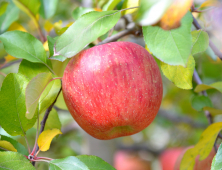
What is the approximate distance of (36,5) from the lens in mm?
791

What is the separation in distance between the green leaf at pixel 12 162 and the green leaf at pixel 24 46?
22 centimetres

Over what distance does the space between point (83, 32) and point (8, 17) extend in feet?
1.60

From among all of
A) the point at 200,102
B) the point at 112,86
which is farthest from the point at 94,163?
the point at 200,102

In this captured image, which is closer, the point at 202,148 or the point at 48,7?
the point at 202,148

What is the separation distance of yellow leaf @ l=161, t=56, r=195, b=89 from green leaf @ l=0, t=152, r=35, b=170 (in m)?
0.35

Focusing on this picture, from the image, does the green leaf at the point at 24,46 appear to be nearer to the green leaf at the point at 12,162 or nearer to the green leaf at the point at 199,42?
the green leaf at the point at 12,162

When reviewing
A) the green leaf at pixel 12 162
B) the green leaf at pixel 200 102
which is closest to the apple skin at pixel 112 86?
the green leaf at pixel 12 162

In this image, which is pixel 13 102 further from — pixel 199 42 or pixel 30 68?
pixel 199 42

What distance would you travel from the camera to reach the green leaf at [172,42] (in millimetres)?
388

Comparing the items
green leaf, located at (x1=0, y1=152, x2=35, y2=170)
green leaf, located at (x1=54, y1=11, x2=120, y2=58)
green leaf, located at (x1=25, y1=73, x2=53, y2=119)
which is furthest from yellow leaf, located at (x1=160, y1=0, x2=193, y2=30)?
green leaf, located at (x1=0, y1=152, x2=35, y2=170)

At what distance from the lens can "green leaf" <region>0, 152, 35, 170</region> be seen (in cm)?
43

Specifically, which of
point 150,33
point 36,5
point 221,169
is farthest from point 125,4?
point 221,169

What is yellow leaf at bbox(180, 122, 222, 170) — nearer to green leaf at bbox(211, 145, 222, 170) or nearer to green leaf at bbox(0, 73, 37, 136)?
green leaf at bbox(211, 145, 222, 170)

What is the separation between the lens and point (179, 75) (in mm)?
555
